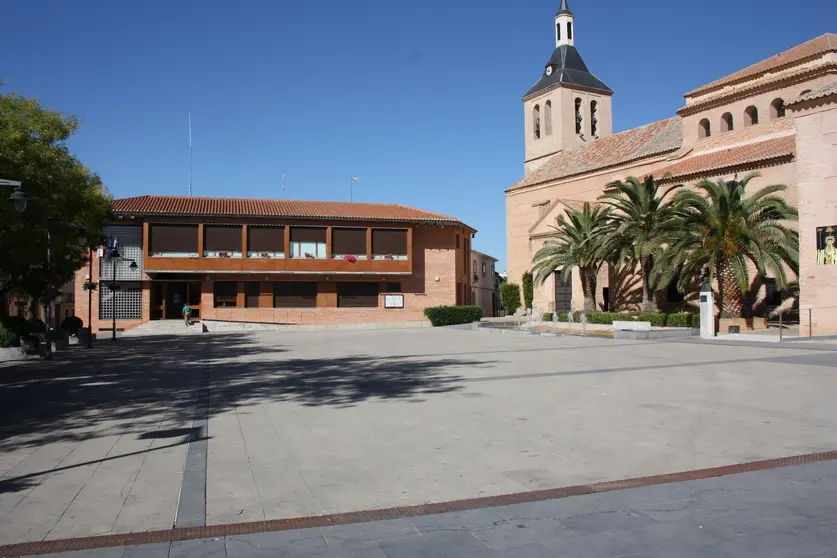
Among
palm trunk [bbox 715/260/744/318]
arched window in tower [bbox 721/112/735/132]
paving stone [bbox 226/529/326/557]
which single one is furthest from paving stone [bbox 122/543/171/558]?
arched window in tower [bbox 721/112/735/132]

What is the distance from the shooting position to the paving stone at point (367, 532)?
4570 millimetres

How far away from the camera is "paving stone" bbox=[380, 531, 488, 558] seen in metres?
4.29

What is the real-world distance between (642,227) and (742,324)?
5.88 metres

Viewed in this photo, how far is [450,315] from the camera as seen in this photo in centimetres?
4253

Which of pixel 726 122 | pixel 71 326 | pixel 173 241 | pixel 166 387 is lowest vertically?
pixel 166 387

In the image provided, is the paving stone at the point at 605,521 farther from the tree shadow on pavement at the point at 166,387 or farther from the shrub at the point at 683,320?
the shrub at the point at 683,320

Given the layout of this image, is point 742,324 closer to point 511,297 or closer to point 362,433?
point 511,297

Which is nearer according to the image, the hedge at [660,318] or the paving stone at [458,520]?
the paving stone at [458,520]

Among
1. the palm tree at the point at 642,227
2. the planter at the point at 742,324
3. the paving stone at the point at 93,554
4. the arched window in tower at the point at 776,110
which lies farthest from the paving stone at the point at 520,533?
the arched window in tower at the point at 776,110

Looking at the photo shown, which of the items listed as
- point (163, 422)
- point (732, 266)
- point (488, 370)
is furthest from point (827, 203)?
point (163, 422)

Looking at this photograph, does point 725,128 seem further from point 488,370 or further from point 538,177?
point 488,370

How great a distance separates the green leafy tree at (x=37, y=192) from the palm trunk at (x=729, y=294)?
24488 millimetres

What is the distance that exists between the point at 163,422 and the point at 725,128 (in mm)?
35108

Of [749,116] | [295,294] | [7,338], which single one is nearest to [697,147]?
[749,116]
